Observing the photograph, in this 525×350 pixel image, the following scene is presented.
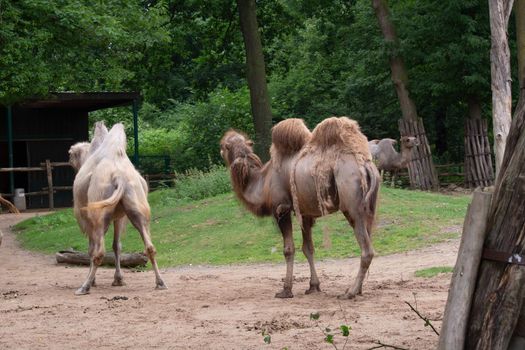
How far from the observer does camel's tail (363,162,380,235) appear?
9602 millimetres

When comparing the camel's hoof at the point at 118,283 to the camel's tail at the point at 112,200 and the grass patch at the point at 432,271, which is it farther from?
the grass patch at the point at 432,271

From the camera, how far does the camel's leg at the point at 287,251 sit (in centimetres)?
1015

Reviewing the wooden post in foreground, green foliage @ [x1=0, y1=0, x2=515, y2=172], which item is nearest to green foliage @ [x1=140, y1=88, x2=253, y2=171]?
green foliage @ [x1=0, y1=0, x2=515, y2=172]

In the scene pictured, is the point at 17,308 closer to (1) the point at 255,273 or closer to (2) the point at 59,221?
(1) the point at 255,273

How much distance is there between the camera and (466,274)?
464 cm

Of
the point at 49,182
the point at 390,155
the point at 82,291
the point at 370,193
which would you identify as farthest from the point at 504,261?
the point at 49,182

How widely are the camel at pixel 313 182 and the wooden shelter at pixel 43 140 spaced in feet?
70.2

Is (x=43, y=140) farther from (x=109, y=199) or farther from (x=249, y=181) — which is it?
(x=249, y=181)

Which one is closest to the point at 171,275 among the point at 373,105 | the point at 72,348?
the point at 72,348

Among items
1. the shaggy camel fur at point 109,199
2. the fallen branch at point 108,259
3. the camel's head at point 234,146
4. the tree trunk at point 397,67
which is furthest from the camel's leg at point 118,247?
the tree trunk at point 397,67

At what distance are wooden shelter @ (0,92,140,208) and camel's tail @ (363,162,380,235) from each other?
74.8 feet

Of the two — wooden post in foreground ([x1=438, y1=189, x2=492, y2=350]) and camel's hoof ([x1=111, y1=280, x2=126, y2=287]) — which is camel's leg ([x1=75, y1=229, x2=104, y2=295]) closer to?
camel's hoof ([x1=111, y1=280, x2=126, y2=287])

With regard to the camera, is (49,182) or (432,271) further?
(49,182)

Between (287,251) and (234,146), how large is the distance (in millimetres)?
1701
